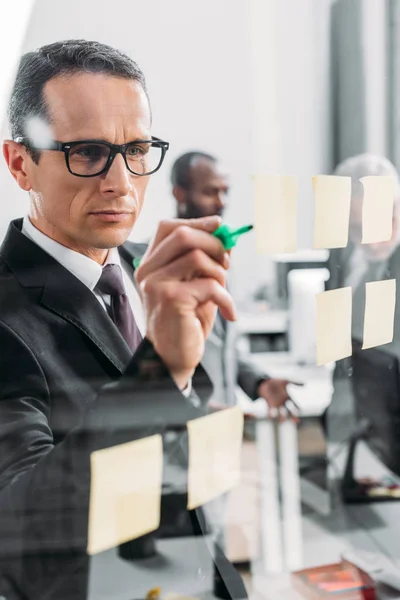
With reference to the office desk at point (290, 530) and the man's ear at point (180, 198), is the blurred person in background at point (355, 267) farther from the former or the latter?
the man's ear at point (180, 198)

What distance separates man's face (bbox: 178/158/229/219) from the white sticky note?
30 centimetres

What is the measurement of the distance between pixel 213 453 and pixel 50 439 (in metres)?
0.20

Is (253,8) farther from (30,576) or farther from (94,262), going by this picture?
(30,576)

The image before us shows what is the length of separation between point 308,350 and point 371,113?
34cm

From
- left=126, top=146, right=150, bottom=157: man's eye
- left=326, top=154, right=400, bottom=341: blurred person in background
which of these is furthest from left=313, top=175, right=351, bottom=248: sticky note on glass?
→ left=126, top=146, right=150, bottom=157: man's eye

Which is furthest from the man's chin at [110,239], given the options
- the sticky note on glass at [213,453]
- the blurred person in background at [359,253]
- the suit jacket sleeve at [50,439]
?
the blurred person in background at [359,253]

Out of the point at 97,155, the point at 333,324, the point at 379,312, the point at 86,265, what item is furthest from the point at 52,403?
the point at 379,312

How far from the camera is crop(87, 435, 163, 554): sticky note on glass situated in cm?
60

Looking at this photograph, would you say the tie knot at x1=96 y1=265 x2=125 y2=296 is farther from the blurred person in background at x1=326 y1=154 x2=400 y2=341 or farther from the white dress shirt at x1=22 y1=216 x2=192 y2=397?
the blurred person in background at x1=326 y1=154 x2=400 y2=341

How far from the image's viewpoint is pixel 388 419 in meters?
1.01

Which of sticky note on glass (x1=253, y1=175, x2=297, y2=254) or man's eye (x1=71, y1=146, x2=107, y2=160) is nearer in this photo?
man's eye (x1=71, y1=146, x2=107, y2=160)

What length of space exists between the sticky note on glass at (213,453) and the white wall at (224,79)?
0.48 ft

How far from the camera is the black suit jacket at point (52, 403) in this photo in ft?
1.88

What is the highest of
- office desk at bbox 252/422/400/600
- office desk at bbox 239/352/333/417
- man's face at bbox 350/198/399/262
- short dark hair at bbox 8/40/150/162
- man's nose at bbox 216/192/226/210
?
short dark hair at bbox 8/40/150/162
